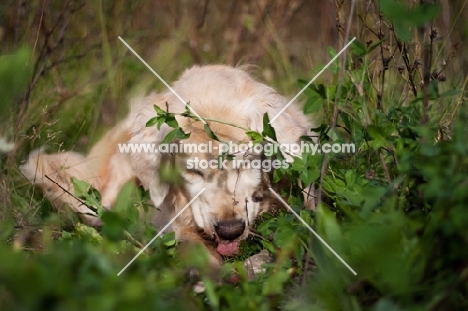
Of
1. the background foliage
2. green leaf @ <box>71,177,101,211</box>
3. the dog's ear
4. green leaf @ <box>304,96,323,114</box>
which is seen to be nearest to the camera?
the background foliage

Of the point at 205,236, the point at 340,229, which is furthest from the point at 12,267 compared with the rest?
the point at 205,236

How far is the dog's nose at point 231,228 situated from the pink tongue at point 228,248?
1.1 inches

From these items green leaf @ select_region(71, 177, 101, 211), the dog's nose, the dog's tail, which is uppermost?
green leaf @ select_region(71, 177, 101, 211)

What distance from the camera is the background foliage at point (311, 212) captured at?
1.65 meters

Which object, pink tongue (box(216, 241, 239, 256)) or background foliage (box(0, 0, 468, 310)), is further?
pink tongue (box(216, 241, 239, 256))

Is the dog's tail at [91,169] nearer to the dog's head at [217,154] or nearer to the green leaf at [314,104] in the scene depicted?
the dog's head at [217,154]

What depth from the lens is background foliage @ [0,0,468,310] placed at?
165 centimetres

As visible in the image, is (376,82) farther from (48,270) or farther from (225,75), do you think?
(48,270)

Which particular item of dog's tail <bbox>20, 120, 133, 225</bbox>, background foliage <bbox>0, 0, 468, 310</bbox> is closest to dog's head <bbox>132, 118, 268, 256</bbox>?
background foliage <bbox>0, 0, 468, 310</bbox>

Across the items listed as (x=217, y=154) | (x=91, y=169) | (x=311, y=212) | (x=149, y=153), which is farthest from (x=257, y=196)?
(x=91, y=169)

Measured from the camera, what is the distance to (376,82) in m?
3.95

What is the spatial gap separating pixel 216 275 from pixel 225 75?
198 centimetres

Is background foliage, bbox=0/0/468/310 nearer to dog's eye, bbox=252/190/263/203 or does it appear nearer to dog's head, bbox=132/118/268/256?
dog's head, bbox=132/118/268/256

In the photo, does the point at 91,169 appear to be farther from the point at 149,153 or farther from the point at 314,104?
the point at 314,104
